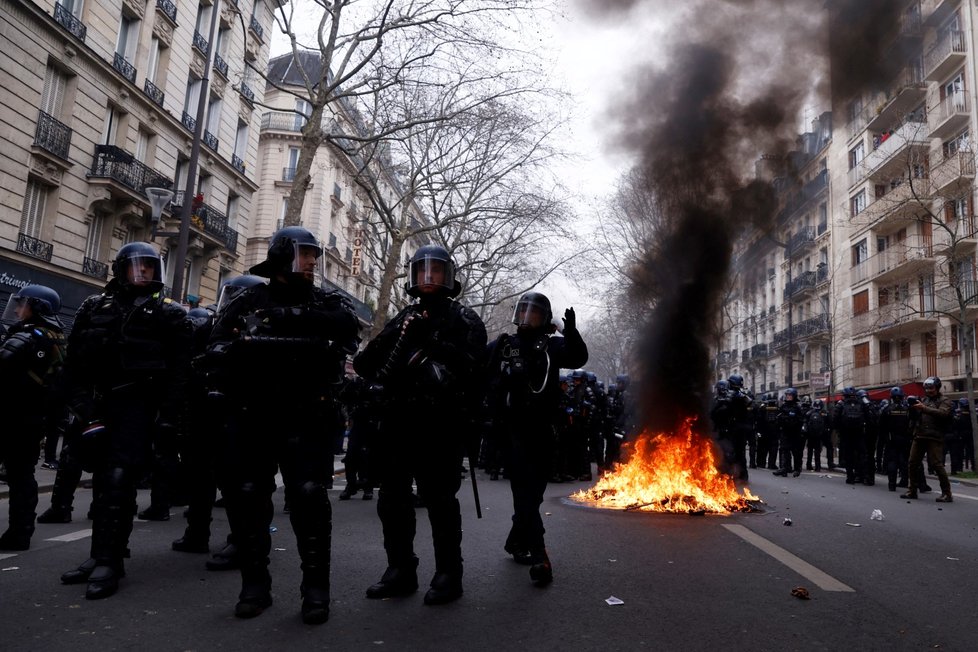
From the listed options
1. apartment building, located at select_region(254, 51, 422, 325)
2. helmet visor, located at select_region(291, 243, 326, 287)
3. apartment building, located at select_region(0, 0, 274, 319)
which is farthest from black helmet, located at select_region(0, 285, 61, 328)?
apartment building, located at select_region(254, 51, 422, 325)

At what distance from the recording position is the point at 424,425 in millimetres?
3836

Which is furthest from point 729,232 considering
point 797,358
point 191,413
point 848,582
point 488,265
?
point 797,358

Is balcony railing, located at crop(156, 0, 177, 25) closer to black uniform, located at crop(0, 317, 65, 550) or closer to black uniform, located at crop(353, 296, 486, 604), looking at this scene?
black uniform, located at crop(0, 317, 65, 550)

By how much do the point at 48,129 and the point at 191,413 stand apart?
1562cm

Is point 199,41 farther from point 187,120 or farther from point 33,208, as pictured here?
point 33,208

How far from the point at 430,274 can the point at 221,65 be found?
24825mm

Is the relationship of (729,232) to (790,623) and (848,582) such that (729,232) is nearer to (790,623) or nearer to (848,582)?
(848,582)

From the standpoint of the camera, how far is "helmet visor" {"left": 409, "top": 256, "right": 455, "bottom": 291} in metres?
4.06

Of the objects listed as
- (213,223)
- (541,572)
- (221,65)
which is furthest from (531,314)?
(221,65)

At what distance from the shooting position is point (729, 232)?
33.7ft

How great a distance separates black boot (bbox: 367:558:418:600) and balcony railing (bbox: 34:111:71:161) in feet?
57.7

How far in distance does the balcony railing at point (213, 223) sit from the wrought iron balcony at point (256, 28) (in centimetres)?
683

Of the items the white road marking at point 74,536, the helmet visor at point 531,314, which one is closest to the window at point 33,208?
the white road marking at point 74,536

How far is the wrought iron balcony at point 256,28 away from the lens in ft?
90.1
